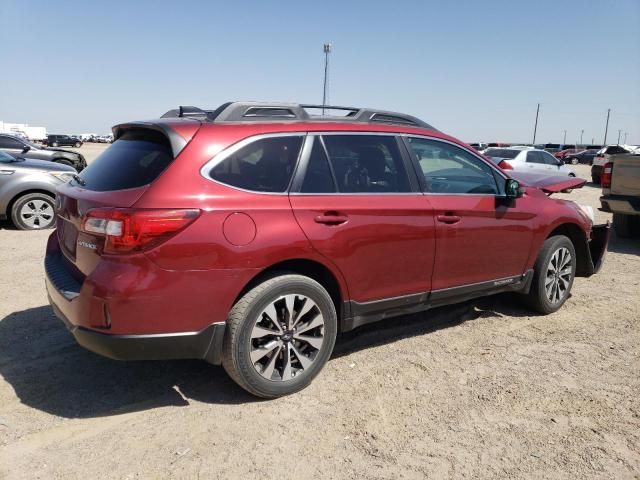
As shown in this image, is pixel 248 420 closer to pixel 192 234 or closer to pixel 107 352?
pixel 107 352

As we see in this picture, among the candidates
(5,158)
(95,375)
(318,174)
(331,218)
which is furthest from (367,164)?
(5,158)

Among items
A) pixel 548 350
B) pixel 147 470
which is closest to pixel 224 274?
pixel 147 470

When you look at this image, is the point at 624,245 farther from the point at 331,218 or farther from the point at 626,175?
the point at 331,218

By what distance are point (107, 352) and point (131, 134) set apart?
144cm

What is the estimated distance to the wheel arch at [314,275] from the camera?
3.15 meters

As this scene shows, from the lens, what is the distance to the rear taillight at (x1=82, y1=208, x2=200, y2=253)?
2764mm

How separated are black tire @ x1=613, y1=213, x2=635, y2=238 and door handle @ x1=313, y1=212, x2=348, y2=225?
7.42 metres

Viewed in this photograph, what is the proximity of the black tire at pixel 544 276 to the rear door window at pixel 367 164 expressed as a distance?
1.78 metres

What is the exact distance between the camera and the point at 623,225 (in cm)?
902

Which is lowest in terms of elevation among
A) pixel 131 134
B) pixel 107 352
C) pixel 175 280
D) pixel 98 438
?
pixel 98 438

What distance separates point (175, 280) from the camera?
2.83 m

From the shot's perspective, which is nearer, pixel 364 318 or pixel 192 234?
pixel 192 234

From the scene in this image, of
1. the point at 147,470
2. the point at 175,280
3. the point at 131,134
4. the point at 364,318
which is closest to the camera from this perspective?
the point at 147,470

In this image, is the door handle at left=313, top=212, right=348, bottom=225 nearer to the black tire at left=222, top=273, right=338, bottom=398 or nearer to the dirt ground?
the black tire at left=222, top=273, right=338, bottom=398
